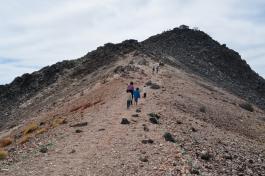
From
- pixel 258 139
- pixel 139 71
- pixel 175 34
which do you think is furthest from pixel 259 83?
pixel 258 139

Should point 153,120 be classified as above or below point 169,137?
above

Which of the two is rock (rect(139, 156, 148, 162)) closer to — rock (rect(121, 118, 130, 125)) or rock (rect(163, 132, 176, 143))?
rock (rect(163, 132, 176, 143))

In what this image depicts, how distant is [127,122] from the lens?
106ft

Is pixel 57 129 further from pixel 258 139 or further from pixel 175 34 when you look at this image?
pixel 175 34

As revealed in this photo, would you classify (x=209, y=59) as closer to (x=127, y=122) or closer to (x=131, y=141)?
(x=127, y=122)

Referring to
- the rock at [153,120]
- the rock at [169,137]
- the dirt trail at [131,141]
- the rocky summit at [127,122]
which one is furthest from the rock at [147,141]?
the rock at [153,120]

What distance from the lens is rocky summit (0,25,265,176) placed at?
85.2 ft

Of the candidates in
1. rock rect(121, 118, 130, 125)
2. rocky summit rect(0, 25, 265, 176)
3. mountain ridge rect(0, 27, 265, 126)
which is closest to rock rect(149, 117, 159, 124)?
rocky summit rect(0, 25, 265, 176)

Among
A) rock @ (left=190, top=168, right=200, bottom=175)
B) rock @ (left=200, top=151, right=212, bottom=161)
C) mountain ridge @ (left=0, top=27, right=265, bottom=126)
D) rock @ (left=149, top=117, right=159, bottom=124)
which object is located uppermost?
mountain ridge @ (left=0, top=27, right=265, bottom=126)

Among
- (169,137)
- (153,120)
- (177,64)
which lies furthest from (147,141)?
(177,64)

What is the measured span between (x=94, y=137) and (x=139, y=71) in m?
25.9

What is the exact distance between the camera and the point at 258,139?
42.4 m

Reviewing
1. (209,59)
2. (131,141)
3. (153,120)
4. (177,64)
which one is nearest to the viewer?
(131,141)

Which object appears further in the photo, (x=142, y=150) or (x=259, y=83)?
(x=259, y=83)
